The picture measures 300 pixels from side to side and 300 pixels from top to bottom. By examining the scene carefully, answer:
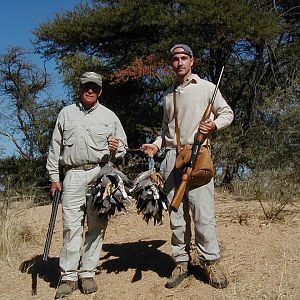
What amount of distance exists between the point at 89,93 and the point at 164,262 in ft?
6.61

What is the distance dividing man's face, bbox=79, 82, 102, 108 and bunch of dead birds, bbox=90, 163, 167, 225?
26.1 inches

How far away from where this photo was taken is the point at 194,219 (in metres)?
4.90

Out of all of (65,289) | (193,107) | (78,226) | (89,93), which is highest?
(89,93)

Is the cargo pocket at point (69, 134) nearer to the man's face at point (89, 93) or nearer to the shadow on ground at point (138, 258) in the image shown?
the man's face at point (89, 93)

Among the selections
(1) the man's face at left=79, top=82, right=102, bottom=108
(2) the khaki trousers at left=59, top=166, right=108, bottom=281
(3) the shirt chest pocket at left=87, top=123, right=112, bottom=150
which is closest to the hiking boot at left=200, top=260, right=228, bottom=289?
(2) the khaki trousers at left=59, top=166, right=108, bottom=281

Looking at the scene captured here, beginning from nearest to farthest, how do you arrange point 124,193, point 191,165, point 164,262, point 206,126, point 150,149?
point 206,126 → point 191,165 → point 150,149 → point 124,193 → point 164,262

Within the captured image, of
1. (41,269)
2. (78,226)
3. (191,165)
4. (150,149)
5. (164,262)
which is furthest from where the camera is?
(41,269)

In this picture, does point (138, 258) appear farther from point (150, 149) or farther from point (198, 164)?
point (198, 164)

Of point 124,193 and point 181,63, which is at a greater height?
point 181,63

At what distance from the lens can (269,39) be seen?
44.1 feet

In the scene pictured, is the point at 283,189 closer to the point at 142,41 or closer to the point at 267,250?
the point at 267,250

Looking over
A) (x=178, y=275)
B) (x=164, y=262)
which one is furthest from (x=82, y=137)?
(x=164, y=262)

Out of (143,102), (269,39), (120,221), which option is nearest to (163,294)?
(120,221)

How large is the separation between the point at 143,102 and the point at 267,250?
1100 centimetres
